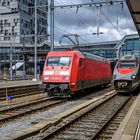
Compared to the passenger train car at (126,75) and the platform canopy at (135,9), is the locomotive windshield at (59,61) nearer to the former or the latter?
the passenger train car at (126,75)

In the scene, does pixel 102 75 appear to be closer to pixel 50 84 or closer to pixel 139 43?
pixel 50 84

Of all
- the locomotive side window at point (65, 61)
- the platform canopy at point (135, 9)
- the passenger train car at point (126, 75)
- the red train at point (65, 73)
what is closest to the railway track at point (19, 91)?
the red train at point (65, 73)

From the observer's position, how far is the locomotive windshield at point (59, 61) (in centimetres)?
2212

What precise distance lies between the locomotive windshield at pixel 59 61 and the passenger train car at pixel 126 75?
523 cm

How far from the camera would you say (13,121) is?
13.5m

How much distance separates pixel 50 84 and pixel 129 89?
21.2 ft

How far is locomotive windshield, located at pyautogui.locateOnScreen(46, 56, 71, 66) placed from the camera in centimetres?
2212

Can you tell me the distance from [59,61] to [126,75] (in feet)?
18.4

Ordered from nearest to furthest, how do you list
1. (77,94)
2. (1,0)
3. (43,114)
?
(43,114) < (77,94) < (1,0)

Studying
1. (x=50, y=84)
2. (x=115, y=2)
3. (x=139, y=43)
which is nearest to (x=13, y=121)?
(x=50, y=84)

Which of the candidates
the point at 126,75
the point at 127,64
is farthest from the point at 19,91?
the point at 127,64

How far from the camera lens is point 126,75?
25.6 m

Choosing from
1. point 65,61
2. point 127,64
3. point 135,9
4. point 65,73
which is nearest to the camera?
point 135,9

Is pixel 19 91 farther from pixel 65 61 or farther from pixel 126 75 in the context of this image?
pixel 126 75
